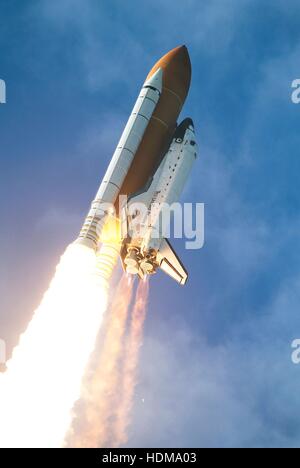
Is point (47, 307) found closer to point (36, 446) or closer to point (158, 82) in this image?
point (36, 446)

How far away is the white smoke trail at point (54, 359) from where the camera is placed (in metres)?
22.7

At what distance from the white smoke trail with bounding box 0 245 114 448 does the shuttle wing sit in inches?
171

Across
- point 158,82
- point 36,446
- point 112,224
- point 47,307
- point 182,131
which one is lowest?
point 36,446

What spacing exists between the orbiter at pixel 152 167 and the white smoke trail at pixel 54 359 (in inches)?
97.7

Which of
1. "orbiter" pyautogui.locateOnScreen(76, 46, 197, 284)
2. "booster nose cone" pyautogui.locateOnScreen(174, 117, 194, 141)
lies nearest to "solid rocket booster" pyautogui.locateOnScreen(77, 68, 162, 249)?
"orbiter" pyautogui.locateOnScreen(76, 46, 197, 284)

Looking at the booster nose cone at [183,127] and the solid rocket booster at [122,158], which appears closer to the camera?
the solid rocket booster at [122,158]

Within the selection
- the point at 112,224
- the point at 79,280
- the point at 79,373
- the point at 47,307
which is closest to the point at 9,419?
the point at 79,373

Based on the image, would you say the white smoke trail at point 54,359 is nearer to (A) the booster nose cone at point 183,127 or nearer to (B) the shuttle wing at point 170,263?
(B) the shuttle wing at point 170,263

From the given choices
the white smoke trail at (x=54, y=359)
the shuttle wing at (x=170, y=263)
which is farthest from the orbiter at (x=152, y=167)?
the white smoke trail at (x=54, y=359)

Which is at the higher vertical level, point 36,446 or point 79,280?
point 79,280

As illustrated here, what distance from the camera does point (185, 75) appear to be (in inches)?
1241

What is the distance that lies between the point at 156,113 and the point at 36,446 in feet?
66.3

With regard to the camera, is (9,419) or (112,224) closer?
(9,419)

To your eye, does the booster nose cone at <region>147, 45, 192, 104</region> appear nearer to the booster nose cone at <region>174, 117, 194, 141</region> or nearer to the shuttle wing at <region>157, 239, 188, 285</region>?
the booster nose cone at <region>174, 117, 194, 141</region>
